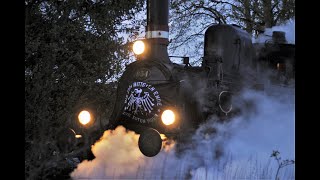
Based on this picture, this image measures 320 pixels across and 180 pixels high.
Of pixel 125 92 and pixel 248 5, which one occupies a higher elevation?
pixel 248 5

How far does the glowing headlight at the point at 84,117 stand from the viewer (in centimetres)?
599

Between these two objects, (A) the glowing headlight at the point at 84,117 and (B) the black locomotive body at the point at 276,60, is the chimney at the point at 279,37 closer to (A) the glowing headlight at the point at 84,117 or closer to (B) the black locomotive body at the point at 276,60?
(B) the black locomotive body at the point at 276,60

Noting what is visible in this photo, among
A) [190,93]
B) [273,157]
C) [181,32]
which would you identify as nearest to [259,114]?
[273,157]

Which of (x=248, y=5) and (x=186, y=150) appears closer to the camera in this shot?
(x=186, y=150)

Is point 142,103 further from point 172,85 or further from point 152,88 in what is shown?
point 172,85

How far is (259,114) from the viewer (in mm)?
6461

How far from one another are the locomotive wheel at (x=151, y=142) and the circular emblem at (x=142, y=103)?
57 centimetres

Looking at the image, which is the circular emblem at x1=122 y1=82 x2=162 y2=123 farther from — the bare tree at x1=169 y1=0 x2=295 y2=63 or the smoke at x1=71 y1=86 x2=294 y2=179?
the bare tree at x1=169 y1=0 x2=295 y2=63

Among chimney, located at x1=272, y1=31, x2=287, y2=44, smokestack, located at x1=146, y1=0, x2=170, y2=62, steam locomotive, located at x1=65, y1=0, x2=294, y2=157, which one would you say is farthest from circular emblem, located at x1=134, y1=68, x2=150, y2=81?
chimney, located at x1=272, y1=31, x2=287, y2=44
